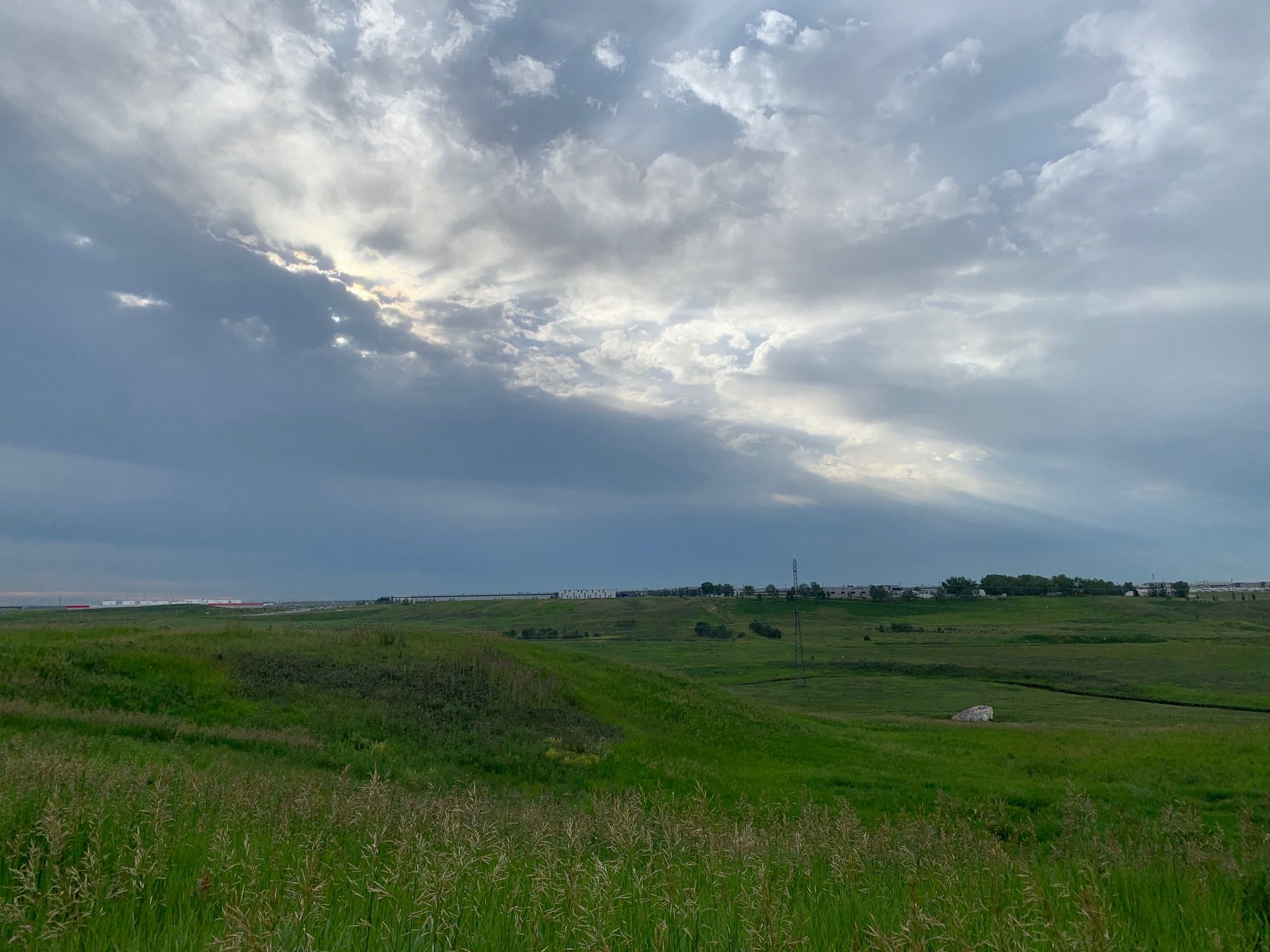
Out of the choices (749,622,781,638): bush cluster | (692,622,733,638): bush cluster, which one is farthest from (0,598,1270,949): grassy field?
(749,622,781,638): bush cluster

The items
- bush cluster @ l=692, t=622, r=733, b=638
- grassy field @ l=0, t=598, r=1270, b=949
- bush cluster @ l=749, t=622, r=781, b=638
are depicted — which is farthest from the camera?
bush cluster @ l=749, t=622, r=781, b=638

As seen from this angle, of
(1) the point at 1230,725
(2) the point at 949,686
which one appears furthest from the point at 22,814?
(2) the point at 949,686

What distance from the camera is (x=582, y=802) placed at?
41.6 feet

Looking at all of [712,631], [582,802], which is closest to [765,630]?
[712,631]

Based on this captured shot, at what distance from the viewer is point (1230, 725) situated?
129ft

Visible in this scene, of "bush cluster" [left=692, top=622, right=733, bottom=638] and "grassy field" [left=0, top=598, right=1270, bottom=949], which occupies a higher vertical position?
"grassy field" [left=0, top=598, right=1270, bottom=949]

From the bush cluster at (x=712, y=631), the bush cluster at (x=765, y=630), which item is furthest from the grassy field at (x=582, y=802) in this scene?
the bush cluster at (x=765, y=630)

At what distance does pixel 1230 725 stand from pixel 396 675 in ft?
144

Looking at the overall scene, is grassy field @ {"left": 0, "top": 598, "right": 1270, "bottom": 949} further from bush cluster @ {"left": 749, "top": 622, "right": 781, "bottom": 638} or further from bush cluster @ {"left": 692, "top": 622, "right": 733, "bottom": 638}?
bush cluster @ {"left": 749, "top": 622, "right": 781, "bottom": 638}

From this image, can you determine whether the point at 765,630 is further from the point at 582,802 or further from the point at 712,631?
the point at 582,802

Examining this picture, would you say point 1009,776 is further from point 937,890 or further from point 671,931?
point 671,931

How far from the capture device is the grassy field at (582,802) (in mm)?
3879

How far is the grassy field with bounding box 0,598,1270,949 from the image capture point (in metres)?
3.88

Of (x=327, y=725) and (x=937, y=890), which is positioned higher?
(x=937, y=890)
